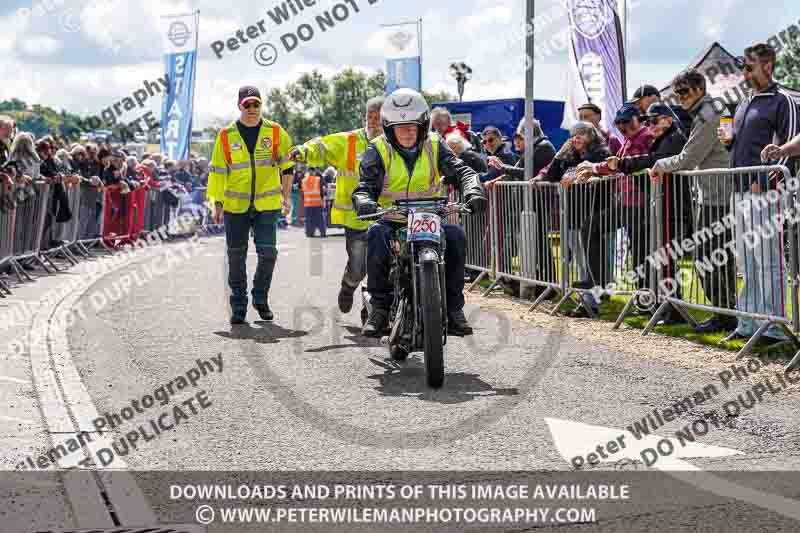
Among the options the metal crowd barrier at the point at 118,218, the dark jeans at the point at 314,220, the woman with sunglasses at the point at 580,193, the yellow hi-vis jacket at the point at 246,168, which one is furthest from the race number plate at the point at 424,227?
the dark jeans at the point at 314,220

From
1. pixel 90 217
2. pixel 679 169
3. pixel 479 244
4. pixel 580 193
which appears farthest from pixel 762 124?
pixel 90 217

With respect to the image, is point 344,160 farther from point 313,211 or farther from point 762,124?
point 313,211

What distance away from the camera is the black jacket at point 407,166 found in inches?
321

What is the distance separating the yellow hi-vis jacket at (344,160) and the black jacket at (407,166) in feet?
5.34

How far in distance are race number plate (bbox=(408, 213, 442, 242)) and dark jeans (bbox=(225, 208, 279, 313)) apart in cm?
360

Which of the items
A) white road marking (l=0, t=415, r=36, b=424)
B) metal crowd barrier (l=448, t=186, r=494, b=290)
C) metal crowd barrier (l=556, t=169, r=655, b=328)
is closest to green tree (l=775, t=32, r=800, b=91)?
metal crowd barrier (l=448, t=186, r=494, b=290)

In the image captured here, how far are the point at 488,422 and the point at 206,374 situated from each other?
241 cm

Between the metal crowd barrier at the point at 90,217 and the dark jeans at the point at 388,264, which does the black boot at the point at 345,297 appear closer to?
the dark jeans at the point at 388,264

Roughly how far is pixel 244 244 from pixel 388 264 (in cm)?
330

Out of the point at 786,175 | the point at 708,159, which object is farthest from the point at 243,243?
the point at 786,175

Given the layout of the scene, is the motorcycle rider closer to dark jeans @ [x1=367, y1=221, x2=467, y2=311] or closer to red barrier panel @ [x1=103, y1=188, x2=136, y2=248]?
dark jeans @ [x1=367, y1=221, x2=467, y2=311]

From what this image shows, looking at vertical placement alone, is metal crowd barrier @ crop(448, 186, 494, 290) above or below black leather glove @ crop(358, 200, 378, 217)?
below

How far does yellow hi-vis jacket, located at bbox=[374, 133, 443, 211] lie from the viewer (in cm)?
836

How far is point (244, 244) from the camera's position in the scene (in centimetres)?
1119
